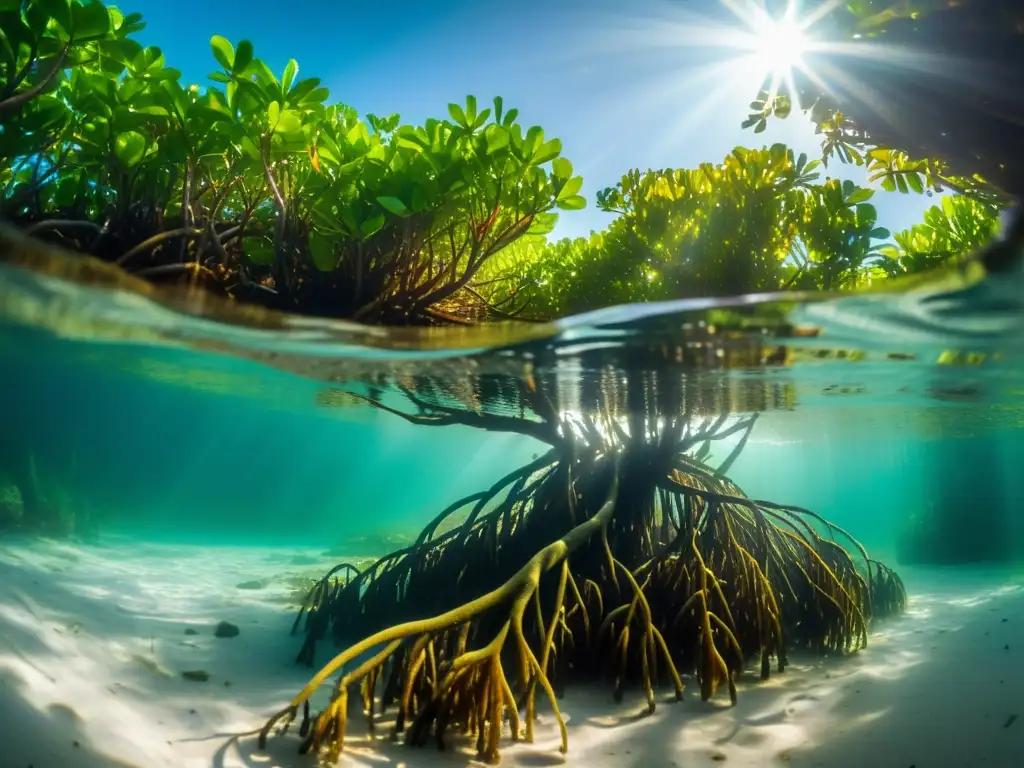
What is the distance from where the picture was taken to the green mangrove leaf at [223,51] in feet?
11.6

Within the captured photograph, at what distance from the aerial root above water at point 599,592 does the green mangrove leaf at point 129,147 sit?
4054 millimetres

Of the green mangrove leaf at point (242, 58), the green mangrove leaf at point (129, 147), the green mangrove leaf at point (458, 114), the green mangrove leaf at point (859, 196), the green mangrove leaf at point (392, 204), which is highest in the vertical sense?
the green mangrove leaf at point (242, 58)

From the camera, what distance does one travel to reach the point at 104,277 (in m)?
4.50

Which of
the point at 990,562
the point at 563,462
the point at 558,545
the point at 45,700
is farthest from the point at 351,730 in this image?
the point at 990,562

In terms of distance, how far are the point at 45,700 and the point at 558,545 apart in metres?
3.88

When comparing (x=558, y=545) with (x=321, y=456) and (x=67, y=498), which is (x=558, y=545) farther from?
(x=321, y=456)

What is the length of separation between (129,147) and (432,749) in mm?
4950

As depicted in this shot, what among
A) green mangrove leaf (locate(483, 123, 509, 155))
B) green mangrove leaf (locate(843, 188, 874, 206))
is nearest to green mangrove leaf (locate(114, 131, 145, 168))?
green mangrove leaf (locate(483, 123, 509, 155))

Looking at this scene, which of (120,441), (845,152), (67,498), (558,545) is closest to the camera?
(558,545)

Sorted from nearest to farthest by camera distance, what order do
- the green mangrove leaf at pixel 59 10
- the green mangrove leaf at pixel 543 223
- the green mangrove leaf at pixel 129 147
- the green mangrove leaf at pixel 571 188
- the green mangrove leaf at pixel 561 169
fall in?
the green mangrove leaf at pixel 59 10 → the green mangrove leaf at pixel 129 147 → the green mangrove leaf at pixel 561 169 → the green mangrove leaf at pixel 571 188 → the green mangrove leaf at pixel 543 223

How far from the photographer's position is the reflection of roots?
4.29 m

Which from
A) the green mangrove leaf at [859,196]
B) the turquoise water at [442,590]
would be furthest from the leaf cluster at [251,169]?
the green mangrove leaf at [859,196]

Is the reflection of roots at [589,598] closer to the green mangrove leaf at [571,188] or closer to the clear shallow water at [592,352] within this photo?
the clear shallow water at [592,352]

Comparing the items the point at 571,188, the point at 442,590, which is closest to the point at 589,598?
the point at 442,590
